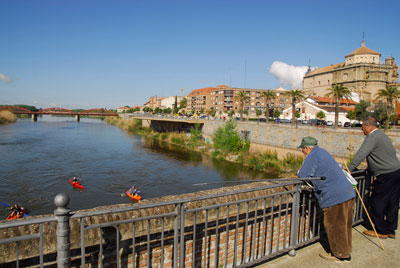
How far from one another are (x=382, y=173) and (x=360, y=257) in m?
1.48

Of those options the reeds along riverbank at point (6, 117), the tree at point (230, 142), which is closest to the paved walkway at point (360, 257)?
the tree at point (230, 142)

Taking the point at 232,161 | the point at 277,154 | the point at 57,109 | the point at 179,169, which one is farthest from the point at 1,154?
the point at 57,109

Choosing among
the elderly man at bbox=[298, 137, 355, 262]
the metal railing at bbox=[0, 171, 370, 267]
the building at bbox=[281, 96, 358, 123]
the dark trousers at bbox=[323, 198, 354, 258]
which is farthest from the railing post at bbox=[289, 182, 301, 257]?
the building at bbox=[281, 96, 358, 123]

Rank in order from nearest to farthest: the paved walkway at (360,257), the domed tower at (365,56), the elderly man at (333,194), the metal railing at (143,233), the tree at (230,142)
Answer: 1. the metal railing at (143,233)
2. the elderly man at (333,194)
3. the paved walkway at (360,257)
4. the tree at (230,142)
5. the domed tower at (365,56)

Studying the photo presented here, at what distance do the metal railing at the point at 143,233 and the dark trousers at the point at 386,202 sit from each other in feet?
1.46

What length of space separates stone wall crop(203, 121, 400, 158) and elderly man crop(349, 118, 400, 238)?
67.4 ft

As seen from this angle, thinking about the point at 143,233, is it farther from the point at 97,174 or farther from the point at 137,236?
the point at 97,174

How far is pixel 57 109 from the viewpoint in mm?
130375

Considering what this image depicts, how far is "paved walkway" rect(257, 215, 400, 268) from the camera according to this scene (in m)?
4.36

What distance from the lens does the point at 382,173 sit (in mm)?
5066

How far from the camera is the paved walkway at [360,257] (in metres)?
Result: 4.36

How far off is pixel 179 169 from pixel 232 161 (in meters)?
8.43

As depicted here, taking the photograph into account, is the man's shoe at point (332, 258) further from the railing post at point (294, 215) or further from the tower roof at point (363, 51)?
the tower roof at point (363, 51)

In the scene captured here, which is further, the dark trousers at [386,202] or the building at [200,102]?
the building at [200,102]
